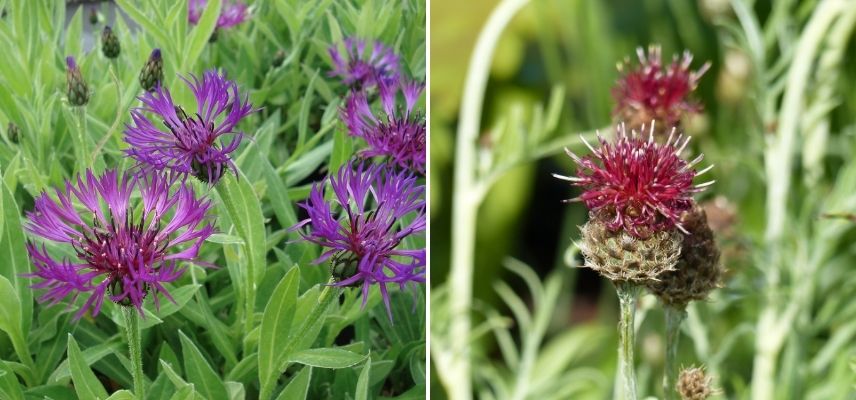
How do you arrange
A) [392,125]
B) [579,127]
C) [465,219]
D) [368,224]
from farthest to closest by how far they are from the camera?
1. [579,127]
2. [465,219]
3. [392,125]
4. [368,224]

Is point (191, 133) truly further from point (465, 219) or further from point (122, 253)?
point (465, 219)

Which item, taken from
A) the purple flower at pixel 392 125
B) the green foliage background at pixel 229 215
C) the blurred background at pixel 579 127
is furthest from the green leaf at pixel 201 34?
the blurred background at pixel 579 127

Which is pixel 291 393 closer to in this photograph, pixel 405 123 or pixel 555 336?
pixel 405 123

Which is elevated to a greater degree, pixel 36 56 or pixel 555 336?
pixel 36 56

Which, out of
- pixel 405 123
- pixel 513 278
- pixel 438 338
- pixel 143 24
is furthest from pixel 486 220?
pixel 143 24

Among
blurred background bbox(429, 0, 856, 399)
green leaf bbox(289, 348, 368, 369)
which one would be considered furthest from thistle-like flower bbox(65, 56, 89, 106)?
blurred background bbox(429, 0, 856, 399)

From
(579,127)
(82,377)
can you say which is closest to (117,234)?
(82,377)
